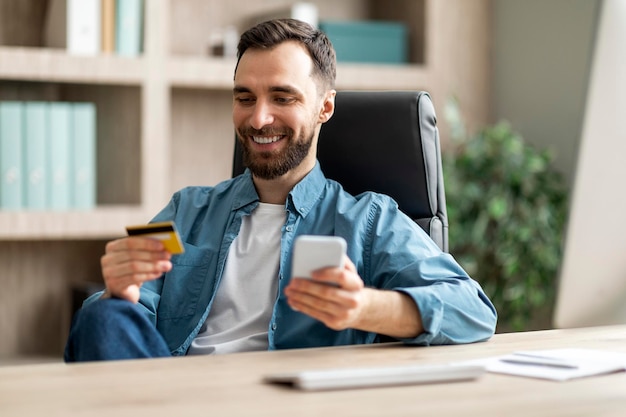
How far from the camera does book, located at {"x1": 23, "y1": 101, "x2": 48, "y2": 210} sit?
2.69 metres

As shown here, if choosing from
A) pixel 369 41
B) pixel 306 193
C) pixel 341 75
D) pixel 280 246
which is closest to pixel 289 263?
pixel 280 246

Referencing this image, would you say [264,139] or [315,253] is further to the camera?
[264,139]

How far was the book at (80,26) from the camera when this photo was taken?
2744 millimetres

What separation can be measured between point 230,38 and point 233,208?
1397 mm

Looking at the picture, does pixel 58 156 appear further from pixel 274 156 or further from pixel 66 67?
pixel 274 156

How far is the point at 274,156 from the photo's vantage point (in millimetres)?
1779

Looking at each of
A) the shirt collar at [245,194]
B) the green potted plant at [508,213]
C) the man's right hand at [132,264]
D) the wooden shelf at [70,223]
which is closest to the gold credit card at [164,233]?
the man's right hand at [132,264]

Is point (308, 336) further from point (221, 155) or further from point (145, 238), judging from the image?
point (221, 155)

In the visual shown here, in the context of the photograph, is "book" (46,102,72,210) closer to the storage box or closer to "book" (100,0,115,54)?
"book" (100,0,115,54)

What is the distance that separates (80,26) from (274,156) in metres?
1.26

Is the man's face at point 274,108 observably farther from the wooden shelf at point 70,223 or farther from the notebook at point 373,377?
the wooden shelf at point 70,223

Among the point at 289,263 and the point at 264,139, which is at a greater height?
the point at 264,139

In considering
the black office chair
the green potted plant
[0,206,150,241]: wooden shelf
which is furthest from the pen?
[0,206,150,241]: wooden shelf

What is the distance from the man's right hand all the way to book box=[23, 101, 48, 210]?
131cm
